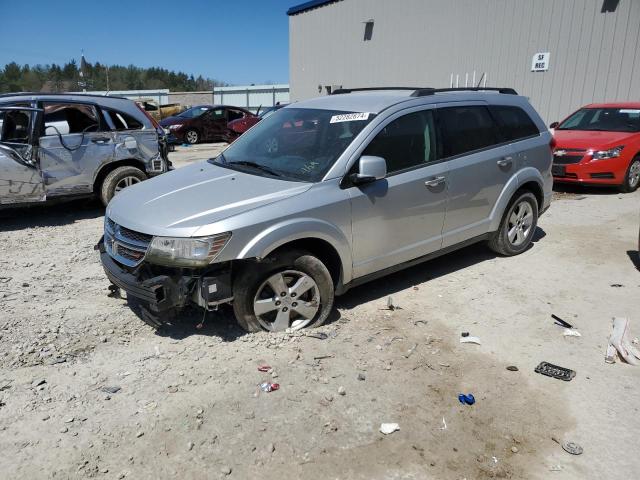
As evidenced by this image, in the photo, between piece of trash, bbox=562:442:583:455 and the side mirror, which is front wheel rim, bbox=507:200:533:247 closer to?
the side mirror

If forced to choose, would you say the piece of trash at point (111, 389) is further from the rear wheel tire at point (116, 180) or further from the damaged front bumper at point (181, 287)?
the rear wheel tire at point (116, 180)

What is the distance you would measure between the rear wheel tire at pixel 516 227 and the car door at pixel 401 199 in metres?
1.23

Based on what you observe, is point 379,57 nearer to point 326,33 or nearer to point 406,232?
point 326,33

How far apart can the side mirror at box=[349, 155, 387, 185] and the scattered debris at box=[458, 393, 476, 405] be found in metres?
1.76

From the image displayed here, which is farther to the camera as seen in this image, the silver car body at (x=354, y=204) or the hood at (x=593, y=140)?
the hood at (x=593, y=140)

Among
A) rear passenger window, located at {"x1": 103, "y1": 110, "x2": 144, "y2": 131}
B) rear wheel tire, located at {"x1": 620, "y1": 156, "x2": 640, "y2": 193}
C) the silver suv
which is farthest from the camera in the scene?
rear wheel tire, located at {"x1": 620, "y1": 156, "x2": 640, "y2": 193}

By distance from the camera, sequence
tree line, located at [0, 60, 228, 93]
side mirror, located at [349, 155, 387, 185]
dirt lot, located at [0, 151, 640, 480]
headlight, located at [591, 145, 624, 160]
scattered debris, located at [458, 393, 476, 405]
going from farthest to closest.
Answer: tree line, located at [0, 60, 228, 93] < headlight, located at [591, 145, 624, 160] < side mirror, located at [349, 155, 387, 185] < scattered debris, located at [458, 393, 476, 405] < dirt lot, located at [0, 151, 640, 480]

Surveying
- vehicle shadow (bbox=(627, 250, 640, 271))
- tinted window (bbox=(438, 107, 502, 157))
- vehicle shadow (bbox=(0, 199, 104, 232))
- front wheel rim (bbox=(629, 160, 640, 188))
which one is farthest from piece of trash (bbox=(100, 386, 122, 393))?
front wheel rim (bbox=(629, 160, 640, 188))

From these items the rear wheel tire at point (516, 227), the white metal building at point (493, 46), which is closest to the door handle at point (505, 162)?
the rear wheel tire at point (516, 227)

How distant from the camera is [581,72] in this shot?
13.5 m

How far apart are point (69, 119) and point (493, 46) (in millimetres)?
12372

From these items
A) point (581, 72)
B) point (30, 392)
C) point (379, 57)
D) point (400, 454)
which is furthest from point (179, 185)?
point (379, 57)

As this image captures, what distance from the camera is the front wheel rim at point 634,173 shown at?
9.96m

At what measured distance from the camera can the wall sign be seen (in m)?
14.1
